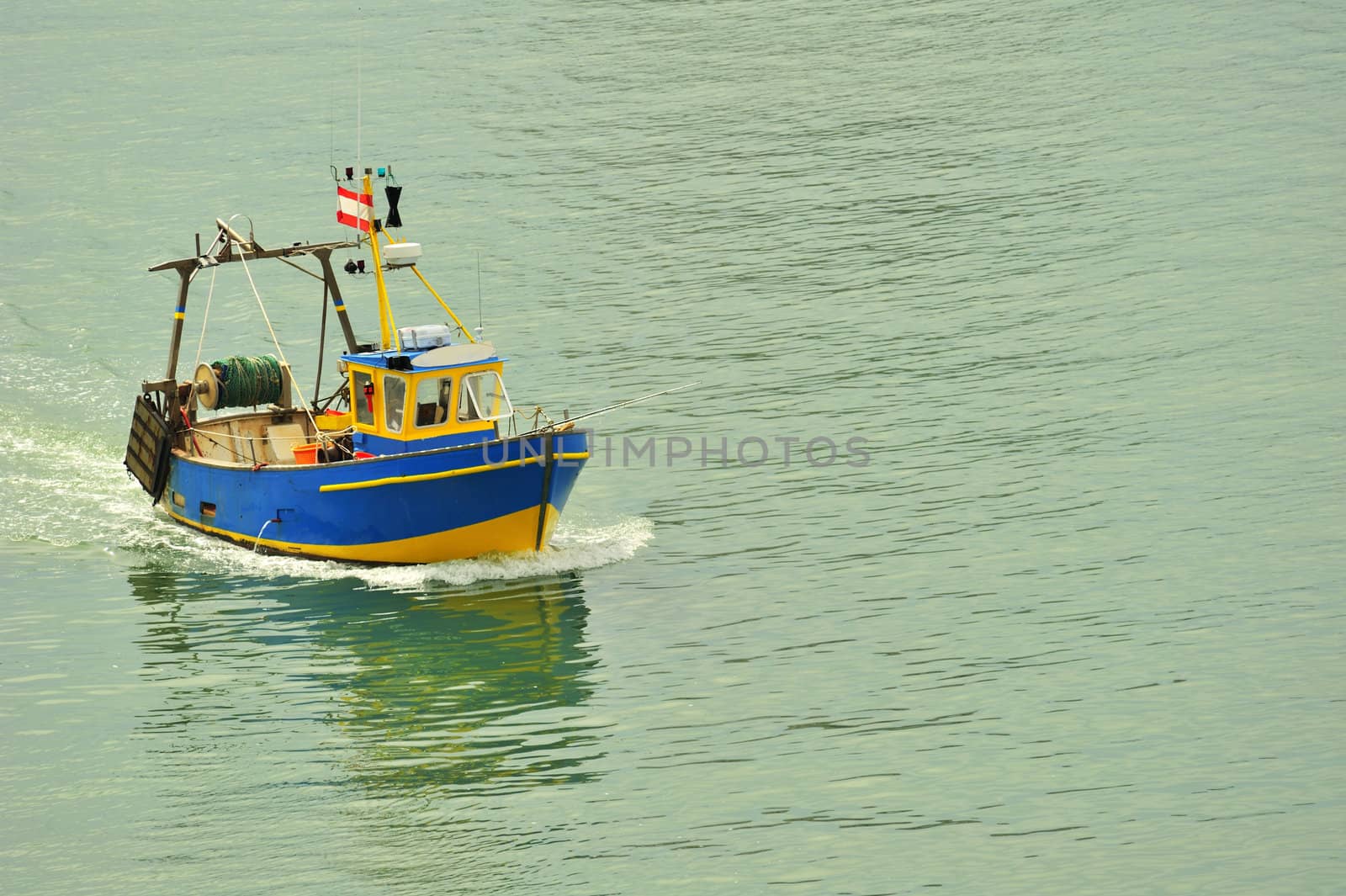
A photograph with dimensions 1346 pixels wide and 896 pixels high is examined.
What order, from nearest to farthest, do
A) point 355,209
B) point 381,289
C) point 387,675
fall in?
1. point 387,675
2. point 381,289
3. point 355,209

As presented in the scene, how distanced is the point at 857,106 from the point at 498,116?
12362 mm

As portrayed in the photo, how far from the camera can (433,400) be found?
85.5ft

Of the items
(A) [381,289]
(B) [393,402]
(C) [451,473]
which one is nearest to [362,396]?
(B) [393,402]

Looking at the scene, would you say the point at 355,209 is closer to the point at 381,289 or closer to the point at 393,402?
the point at 381,289

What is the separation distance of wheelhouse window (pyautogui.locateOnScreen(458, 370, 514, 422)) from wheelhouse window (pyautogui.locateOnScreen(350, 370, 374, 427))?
1443 mm

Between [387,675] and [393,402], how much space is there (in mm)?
5218

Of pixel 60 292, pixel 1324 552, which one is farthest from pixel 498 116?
pixel 1324 552

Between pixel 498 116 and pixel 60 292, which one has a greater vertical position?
pixel 498 116

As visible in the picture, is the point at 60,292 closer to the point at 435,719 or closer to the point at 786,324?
the point at 786,324

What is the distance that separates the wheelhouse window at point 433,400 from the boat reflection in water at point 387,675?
272cm

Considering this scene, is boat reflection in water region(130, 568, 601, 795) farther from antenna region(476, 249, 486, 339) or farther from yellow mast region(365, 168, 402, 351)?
antenna region(476, 249, 486, 339)

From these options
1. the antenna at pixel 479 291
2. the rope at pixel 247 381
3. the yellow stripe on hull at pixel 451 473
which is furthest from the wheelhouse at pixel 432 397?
the antenna at pixel 479 291

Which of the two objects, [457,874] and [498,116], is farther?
[498,116]

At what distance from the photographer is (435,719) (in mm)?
21125
